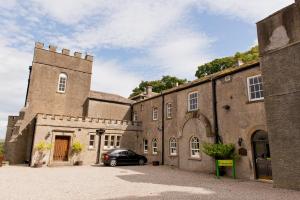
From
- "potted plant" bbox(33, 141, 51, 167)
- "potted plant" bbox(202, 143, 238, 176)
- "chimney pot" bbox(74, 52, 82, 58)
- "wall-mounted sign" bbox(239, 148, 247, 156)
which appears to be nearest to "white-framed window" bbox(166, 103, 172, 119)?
"potted plant" bbox(202, 143, 238, 176)

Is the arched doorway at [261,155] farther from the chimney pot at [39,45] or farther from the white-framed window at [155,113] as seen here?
the chimney pot at [39,45]

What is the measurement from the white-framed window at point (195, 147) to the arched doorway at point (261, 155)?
480cm

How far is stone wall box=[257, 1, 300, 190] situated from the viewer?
32.3 feet

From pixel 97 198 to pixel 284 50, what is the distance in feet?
37.9

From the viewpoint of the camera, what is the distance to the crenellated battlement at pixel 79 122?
19.9 metres

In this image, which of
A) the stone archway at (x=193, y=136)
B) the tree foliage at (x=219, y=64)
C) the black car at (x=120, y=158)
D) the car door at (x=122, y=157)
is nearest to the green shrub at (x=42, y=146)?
the black car at (x=120, y=158)

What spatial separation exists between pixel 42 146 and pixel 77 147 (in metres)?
3.17

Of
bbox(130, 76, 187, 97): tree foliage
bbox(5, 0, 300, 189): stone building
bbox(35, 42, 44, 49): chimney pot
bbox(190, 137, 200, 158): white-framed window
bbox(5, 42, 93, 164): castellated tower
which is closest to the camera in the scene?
bbox(5, 0, 300, 189): stone building

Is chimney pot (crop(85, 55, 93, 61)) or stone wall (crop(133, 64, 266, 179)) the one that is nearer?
stone wall (crop(133, 64, 266, 179))

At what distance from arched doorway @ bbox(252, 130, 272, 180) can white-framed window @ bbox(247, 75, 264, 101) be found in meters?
2.20

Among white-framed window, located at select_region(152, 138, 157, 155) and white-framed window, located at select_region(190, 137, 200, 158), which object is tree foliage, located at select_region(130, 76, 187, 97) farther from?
white-framed window, located at select_region(190, 137, 200, 158)

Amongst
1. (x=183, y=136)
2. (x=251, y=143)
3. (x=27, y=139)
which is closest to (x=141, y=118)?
(x=183, y=136)

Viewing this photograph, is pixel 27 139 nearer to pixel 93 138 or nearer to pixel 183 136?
pixel 93 138

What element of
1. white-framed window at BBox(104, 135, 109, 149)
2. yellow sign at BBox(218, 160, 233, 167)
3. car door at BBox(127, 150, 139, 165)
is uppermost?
white-framed window at BBox(104, 135, 109, 149)
